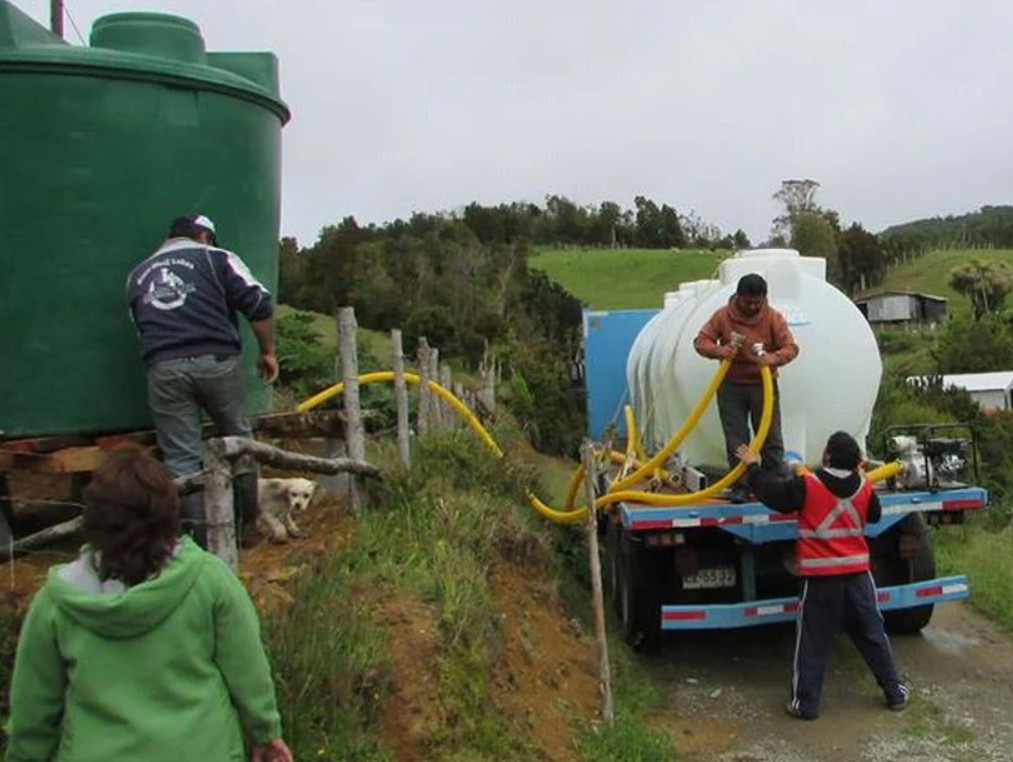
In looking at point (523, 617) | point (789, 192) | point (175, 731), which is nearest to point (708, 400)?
point (523, 617)

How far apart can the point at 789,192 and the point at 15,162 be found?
8372 cm

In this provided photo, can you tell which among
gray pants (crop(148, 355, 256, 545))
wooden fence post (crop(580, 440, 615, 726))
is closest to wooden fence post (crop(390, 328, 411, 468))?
wooden fence post (crop(580, 440, 615, 726))

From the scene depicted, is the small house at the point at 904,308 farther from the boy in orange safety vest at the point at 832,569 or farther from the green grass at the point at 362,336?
the boy in orange safety vest at the point at 832,569

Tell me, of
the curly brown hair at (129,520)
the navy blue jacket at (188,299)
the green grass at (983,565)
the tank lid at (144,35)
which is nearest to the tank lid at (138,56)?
the tank lid at (144,35)

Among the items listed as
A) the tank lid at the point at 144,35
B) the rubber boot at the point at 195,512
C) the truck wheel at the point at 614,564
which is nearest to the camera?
the rubber boot at the point at 195,512

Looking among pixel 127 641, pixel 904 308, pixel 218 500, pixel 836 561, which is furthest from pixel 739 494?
pixel 904 308

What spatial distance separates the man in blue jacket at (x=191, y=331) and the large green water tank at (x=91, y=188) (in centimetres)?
22

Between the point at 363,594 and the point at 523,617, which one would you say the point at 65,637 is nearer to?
the point at 363,594

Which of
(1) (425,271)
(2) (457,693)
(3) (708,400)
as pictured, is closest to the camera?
(2) (457,693)

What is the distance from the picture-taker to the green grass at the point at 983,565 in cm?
873

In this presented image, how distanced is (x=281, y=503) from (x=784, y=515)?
9.69 ft

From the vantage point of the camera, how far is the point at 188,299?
5.07 m

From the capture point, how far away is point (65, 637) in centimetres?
270

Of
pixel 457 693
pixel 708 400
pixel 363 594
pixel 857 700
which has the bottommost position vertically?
pixel 857 700
